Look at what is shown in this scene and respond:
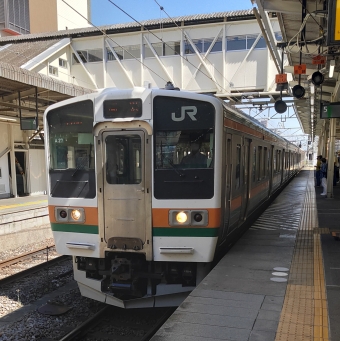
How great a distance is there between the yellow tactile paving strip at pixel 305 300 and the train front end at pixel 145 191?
1106mm

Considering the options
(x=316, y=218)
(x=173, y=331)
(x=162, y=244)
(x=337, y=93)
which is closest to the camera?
(x=173, y=331)

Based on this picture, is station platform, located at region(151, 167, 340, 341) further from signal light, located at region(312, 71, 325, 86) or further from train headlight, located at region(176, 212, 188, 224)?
signal light, located at region(312, 71, 325, 86)

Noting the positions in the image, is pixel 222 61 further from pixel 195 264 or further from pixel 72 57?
pixel 195 264

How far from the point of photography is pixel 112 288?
Answer: 436 centimetres

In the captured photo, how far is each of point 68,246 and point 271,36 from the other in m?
5.68

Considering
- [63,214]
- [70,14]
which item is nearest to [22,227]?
[63,214]

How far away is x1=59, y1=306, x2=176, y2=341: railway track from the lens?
445 cm

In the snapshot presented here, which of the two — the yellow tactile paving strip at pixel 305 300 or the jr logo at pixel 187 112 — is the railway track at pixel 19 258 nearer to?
the jr logo at pixel 187 112

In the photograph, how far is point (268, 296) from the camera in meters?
3.86

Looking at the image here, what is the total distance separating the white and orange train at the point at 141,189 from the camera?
4.29m

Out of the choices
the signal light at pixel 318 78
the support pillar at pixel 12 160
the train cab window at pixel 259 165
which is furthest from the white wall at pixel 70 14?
the train cab window at pixel 259 165

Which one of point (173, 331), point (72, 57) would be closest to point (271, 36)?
point (173, 331)

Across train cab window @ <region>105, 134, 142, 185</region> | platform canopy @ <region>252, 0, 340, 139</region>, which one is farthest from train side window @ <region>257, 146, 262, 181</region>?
train cab window @ <region>105, 134, 142, 185</region>

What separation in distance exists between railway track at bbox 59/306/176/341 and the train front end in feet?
1.30
